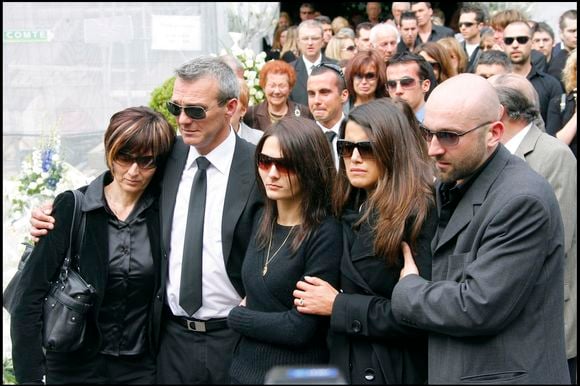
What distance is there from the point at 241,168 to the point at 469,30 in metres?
6.71

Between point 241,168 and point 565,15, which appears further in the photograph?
point 565,15

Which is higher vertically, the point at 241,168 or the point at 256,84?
the point at 256,84

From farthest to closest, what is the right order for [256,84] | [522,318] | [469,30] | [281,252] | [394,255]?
[469,30] < [256,84] < [281,252] < [394,255] < [522,318]

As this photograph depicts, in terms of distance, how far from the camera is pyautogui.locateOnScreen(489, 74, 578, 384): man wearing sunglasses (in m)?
4.37

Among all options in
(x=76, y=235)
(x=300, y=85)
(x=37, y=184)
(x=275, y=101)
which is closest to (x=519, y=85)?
(x=76, y=235)

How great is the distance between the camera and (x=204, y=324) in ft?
12.5

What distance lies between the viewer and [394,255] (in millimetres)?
3266

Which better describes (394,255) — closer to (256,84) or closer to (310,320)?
(310,320)

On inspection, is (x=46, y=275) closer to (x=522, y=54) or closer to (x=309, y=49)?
(x=522, y=54)

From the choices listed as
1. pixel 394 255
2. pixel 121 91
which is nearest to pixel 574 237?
pixel 394 255

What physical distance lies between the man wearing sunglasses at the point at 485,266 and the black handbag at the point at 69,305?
4.89ft

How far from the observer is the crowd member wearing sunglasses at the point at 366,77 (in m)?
6.47

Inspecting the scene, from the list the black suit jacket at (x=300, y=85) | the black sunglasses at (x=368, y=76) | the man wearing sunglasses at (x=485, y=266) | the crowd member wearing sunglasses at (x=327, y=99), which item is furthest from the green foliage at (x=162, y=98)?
the man wearing sunglasses at (x=485, y=266)

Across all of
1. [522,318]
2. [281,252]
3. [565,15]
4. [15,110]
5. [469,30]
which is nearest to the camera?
[522,318]
